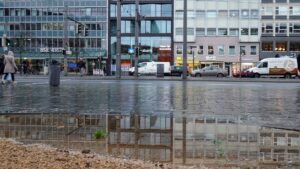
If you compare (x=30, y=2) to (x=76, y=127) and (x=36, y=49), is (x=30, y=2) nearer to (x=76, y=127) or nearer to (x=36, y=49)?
(x=36, y=49)

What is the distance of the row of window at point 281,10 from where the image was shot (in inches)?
3360

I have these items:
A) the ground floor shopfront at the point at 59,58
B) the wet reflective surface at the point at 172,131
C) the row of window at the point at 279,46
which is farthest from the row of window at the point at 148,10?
the wet reflective surface at the point at 172,131

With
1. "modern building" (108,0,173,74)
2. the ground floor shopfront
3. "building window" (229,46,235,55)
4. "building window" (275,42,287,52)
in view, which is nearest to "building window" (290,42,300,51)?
"building window" (275,42,287,52)

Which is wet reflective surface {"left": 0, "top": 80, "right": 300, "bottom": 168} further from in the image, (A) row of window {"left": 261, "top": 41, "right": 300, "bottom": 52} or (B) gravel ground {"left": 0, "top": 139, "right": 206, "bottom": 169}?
(A) row of window {"left": 261, "top": 41, "right": 300, "bottom": 52}

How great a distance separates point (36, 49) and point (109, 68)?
14.5 metres

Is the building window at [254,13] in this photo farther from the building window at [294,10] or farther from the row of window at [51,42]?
the row of window at [51,42]

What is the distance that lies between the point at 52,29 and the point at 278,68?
153ft

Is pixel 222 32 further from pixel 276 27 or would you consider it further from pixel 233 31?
pixel 276 27

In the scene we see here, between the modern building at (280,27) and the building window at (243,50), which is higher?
the modern building at (280,27)

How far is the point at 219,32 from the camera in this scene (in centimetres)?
8481

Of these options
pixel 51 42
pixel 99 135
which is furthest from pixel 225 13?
pixel 99 135

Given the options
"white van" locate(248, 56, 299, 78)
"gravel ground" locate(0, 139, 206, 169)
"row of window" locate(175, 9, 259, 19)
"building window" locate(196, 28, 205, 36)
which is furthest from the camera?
"building window" locate(196, 28, 205, 36)

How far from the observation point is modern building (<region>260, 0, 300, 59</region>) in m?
84.0

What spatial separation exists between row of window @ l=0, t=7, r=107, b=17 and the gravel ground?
83890mm
